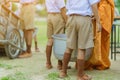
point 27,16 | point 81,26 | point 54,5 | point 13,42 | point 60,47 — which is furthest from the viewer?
point 27,16

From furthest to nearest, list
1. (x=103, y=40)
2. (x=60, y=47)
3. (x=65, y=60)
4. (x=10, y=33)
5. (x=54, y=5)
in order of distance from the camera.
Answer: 1. (x=10, y=33)
2. (x=103, y=40)
3. (x=54, y=5)
4. (x=60, y=47)
5. (x=65, y=60)

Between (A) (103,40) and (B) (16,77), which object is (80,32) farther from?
(B) (16,77)

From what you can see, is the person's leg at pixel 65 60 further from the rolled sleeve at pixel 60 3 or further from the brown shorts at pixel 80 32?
the rolled sleeve at pixel 60 3

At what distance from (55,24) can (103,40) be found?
2.93 feet

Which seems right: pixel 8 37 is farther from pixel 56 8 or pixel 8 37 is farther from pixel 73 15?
pixel 73 15

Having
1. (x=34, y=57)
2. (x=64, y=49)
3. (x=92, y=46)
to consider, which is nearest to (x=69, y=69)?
(x=64, y=49)

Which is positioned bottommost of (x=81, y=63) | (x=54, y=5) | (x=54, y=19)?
(x=81, y=63)

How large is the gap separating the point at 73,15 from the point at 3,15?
8.15ft

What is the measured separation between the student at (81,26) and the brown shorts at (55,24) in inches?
31.6

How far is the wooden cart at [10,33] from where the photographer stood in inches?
351

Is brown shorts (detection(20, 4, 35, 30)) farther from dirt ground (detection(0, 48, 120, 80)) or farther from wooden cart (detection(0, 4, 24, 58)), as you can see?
dirt ground (detection(0, 48, 120, 80))

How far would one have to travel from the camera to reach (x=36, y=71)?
25.5 feet

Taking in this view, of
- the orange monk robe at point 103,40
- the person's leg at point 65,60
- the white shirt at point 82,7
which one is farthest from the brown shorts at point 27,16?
the white shirt at point 82,7

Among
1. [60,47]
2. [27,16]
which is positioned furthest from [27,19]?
[60,47]
